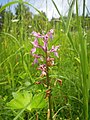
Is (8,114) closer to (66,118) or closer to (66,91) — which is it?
(66,118)

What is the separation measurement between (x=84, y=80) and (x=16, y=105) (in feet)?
0.87

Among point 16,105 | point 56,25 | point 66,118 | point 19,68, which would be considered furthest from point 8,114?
point 56,25

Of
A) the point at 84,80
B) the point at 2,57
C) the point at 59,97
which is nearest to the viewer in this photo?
the point at 84,80

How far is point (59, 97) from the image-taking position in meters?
1.27

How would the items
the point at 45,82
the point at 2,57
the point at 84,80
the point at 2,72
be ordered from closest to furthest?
the point at 84,80 < the point at 45,82 < the point at 2,72 < the point at 2,57

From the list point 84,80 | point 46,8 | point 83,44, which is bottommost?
point 84,80

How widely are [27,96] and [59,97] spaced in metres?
0.33

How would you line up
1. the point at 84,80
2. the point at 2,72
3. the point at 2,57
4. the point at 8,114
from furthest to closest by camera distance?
the point at 2,57 → the point at 2,72 → the point at 8,114 → the point at 84,80

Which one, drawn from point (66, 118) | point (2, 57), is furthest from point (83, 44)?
point (2, 57)

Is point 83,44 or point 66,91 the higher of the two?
point 83,44

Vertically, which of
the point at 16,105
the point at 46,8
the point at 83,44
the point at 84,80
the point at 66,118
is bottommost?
the point at 66,118

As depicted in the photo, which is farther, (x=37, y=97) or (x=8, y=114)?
(x=8, y=114)

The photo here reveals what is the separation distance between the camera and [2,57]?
6.45 ft

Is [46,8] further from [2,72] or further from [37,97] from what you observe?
[37,97]
